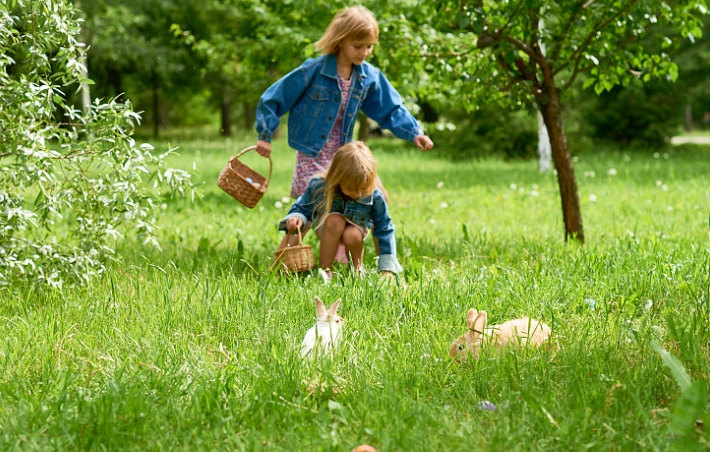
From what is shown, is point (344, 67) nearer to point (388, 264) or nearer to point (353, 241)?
point (353, 241)

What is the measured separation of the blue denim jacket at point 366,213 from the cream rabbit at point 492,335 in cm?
137

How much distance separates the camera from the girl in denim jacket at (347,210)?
4363mm

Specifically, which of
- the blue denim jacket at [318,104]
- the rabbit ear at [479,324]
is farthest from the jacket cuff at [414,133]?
the rabbit ear at [479,324]

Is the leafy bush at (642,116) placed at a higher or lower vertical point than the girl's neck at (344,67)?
lower

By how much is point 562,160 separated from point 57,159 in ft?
11.1

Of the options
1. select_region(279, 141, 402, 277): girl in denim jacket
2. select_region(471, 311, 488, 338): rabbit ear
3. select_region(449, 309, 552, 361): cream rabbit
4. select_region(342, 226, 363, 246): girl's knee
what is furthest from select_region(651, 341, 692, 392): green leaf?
select_region(342, 226, 363, 246): girl's knee

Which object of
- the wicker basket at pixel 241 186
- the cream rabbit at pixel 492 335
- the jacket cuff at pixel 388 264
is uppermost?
the wicker basket at pixel 241 186

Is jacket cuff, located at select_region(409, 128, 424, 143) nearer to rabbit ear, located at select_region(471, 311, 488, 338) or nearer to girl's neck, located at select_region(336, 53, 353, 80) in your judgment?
girl's neck, located at select_region(336, 53, 353, 80)

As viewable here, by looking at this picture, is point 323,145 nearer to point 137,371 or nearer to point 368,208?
point 368,208

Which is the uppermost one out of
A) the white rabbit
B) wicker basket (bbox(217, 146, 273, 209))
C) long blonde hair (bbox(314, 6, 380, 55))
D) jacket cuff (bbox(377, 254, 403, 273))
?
long blonde hair (bbox(314, 6, 380, 55))

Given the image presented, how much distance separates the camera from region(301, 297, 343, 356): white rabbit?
299 cm

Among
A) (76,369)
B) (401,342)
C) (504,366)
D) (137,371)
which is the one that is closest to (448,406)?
(504,366)

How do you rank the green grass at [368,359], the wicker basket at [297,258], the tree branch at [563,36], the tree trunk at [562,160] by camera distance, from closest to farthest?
1. the green grass at [368,359]
2. the wicker basket at [297,258]
3. the tree branch at [563,36]
4. the tree trunk at [562,160]

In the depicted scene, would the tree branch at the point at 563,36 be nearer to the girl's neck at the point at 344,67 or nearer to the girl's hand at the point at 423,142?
the girl's hand at the point at 423,142
